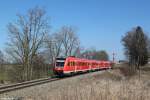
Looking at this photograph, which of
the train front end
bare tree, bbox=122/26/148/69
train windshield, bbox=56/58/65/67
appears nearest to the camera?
the train front end

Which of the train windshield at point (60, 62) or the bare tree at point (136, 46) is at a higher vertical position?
the bare tree at point (136, 46)

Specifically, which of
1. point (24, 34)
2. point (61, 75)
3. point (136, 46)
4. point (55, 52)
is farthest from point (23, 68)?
point (136, 46)

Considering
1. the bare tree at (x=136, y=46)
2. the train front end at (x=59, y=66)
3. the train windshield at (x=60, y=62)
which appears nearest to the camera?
the train front end at (x=59, y=66)

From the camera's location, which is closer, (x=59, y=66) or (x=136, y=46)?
(x=59, y=66)

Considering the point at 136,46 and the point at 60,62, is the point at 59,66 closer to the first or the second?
the point at 60,62

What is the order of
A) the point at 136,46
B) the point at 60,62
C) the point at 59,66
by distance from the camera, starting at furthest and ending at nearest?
the point at 136,46 → the point at 60,62 → the point at 59,66

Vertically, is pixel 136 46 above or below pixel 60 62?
above

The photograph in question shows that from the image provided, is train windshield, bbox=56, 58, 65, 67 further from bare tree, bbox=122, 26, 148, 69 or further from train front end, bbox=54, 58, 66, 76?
bare tree, bbox=122, 26, 148, 69

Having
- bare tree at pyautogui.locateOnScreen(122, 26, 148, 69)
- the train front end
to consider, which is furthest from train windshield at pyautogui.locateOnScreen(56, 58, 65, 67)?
bare tree at pyautogui.locateOnScreen(122, 26, 148, 69)

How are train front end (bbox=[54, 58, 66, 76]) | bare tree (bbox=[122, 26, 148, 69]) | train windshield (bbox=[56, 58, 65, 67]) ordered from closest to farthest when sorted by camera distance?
train front end (bbox=[54, 58, 66, 76]) < train windshield (bbox=[56, 58, 65, 67]) < bare tree (bbox=[122, 26, 148, 69])

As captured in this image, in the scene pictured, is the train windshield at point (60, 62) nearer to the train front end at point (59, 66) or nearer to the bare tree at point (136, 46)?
the train front end at point (59, 66)

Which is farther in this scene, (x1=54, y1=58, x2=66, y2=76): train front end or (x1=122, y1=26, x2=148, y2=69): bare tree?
(x1=122, y1=26, x2=148, y2=69): bare tree

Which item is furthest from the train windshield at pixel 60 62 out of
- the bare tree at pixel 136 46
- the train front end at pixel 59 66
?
the bare tree at pixel 136 46

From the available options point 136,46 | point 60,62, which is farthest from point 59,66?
point 136,46
